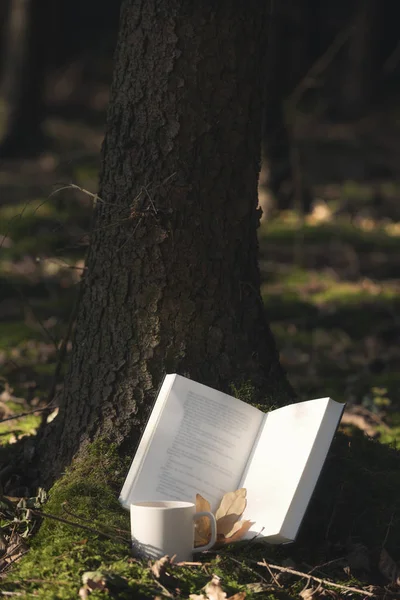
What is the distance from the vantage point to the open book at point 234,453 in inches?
103

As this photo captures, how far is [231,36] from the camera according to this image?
3021 millimetres

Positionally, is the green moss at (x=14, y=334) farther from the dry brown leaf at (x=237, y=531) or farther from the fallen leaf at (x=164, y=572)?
the fallen leaf at (x=164, y=572)

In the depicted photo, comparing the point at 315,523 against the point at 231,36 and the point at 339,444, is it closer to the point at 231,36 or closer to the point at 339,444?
the point at 339,444

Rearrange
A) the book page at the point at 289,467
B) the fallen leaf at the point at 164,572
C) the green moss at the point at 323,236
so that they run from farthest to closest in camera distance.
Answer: the green moss at the point at 323,236
the book page at the point at 289,467
the fallen leaf at the point at 164,572

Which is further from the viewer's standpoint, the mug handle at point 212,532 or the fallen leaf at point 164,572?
the mug handle at point 212,532

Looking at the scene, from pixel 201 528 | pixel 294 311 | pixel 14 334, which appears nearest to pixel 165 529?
→ pixel 201 528

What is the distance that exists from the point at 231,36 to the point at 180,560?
188cm

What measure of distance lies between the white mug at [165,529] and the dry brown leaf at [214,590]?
15 cm

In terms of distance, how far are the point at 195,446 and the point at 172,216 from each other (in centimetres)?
85

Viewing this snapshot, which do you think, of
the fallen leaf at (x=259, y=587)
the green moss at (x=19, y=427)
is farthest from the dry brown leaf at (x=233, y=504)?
the green moss at (x=19, y=427)

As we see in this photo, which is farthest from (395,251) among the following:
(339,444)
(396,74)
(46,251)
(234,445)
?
(396,74)

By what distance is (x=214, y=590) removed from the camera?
7.73 ft

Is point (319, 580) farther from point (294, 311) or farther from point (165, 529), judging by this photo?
point (294, 311)

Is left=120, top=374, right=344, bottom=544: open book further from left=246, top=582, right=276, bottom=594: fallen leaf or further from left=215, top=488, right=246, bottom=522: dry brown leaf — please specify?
left=246, top=582, right=276, bottom=594: fallen leaf
